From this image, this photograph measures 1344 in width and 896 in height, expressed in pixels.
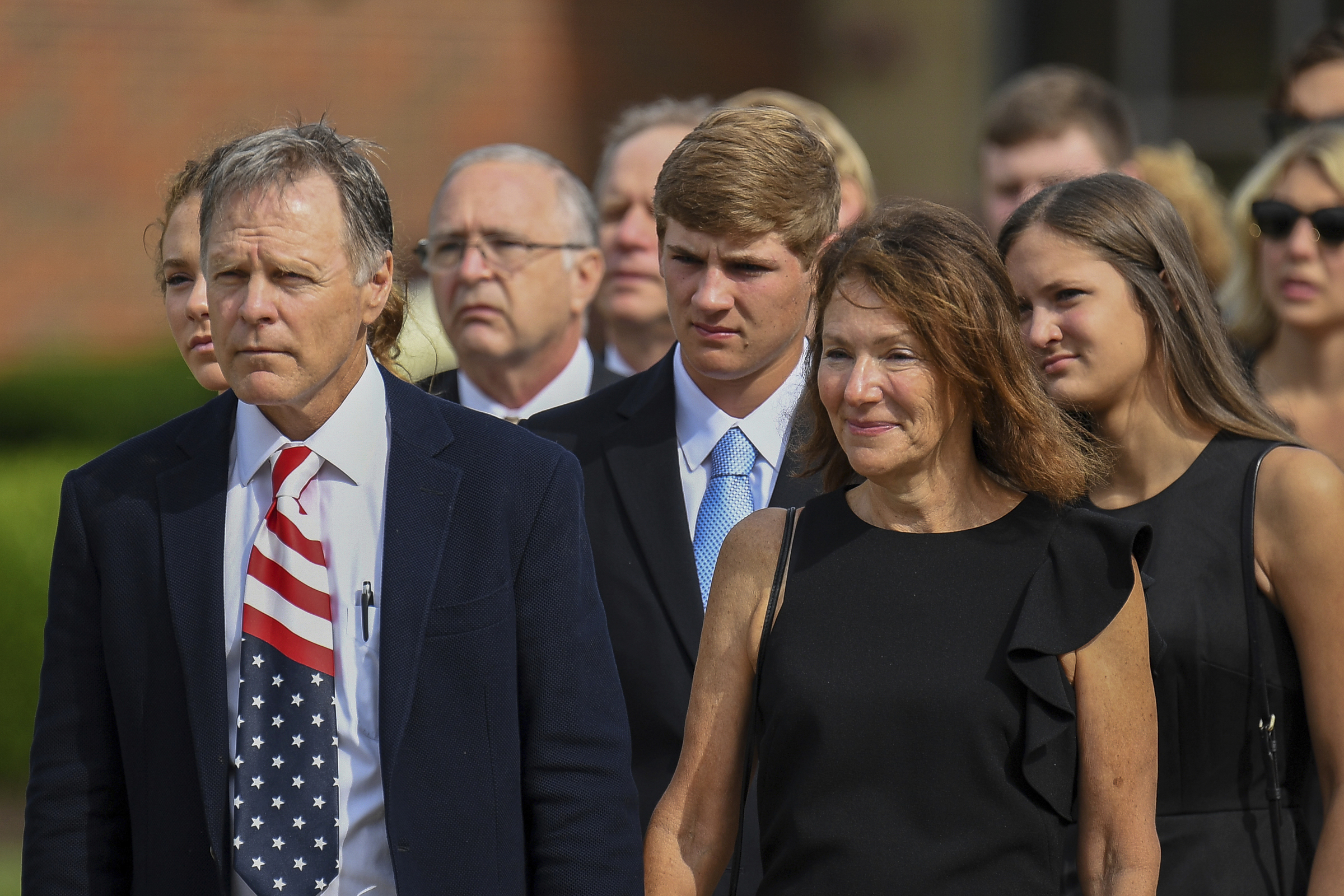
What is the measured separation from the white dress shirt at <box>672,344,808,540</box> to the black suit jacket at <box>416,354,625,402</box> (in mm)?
773

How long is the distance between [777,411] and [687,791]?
1.04 metres

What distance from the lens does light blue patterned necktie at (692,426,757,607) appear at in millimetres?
3318

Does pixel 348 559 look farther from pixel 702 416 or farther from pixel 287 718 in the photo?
pixel 702 416

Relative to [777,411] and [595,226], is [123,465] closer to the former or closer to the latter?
[777,411]

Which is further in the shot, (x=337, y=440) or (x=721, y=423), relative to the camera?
(x=721, y=423)

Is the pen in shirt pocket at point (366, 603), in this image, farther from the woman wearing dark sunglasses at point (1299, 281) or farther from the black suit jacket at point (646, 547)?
the woman wearing dark sunglasses at point (1299, 281)

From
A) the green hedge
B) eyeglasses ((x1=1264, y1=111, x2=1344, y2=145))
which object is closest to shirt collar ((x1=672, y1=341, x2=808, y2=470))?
eyeglasses ((x1=1264, y1=111, x2=1344, y2=145))

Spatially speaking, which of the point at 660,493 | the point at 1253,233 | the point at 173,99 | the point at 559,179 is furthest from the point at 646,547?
the point at 173,99

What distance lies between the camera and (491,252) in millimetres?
4660

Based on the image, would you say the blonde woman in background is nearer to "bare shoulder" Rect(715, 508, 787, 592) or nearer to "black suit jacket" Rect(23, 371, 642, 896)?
"bare shoulder" Rect(715, 508, 787, 592)

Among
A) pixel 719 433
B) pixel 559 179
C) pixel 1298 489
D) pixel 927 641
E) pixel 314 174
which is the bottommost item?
pixel 927 641

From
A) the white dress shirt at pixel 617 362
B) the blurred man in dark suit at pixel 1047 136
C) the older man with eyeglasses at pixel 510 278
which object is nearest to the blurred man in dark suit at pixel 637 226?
the white dress shirt at pixel 617 362

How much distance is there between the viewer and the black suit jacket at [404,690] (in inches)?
101

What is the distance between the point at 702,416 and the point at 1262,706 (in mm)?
1287
